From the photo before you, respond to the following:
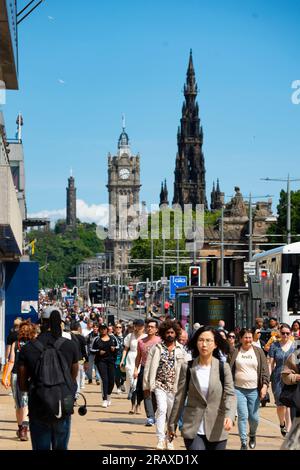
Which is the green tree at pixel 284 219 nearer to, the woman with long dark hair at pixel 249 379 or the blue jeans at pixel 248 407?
the woman with long dark hair at pixel 249 379

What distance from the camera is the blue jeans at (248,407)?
17391 mm

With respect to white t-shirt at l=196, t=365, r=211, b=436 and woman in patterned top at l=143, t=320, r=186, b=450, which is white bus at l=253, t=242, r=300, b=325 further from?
white t-shirt at l=196, t=365, r=211, b=436

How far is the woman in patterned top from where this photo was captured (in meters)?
17.3

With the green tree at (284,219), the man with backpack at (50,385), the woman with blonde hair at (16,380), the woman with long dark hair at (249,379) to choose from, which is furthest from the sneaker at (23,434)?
the green tree at (284,219)

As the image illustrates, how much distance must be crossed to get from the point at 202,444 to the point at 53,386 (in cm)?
132

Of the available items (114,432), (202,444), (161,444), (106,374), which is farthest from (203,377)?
(106,374)

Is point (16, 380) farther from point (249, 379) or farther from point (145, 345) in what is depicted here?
point (249, 379)

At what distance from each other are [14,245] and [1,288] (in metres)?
3.61

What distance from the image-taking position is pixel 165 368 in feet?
57.1

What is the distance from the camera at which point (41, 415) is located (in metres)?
11.5

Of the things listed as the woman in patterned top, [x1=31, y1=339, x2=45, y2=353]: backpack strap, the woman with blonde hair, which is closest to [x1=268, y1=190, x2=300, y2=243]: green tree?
the woman with blonde hair

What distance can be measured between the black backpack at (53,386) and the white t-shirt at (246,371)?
620cm
